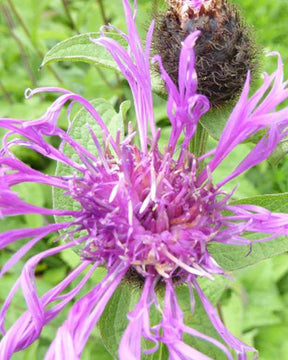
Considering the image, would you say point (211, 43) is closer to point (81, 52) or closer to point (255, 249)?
point (81, 52)

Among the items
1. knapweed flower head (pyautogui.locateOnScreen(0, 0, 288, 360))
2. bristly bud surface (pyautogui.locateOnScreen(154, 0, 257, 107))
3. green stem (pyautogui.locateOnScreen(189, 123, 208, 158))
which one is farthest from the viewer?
green stem (pyautogui.locateOnScreen(189, 123, 208, 158))

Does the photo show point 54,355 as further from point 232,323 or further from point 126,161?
point 232,323

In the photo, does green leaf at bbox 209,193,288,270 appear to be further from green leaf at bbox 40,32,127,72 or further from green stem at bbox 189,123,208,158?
green leaf at bbox 40,32,127,72

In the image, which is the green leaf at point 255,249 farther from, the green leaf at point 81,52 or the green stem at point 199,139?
the green leaf at point 81,52

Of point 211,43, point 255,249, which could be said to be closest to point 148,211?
point 255,249

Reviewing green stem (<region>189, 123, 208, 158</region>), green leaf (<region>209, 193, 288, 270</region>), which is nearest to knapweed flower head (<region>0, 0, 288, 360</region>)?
green leaf (<region>209, 193, 288, 270</region>)

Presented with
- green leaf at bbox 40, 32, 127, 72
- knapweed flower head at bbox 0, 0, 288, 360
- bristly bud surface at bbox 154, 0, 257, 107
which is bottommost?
knapweed flower head at bbox 0, 0, 288, 360
